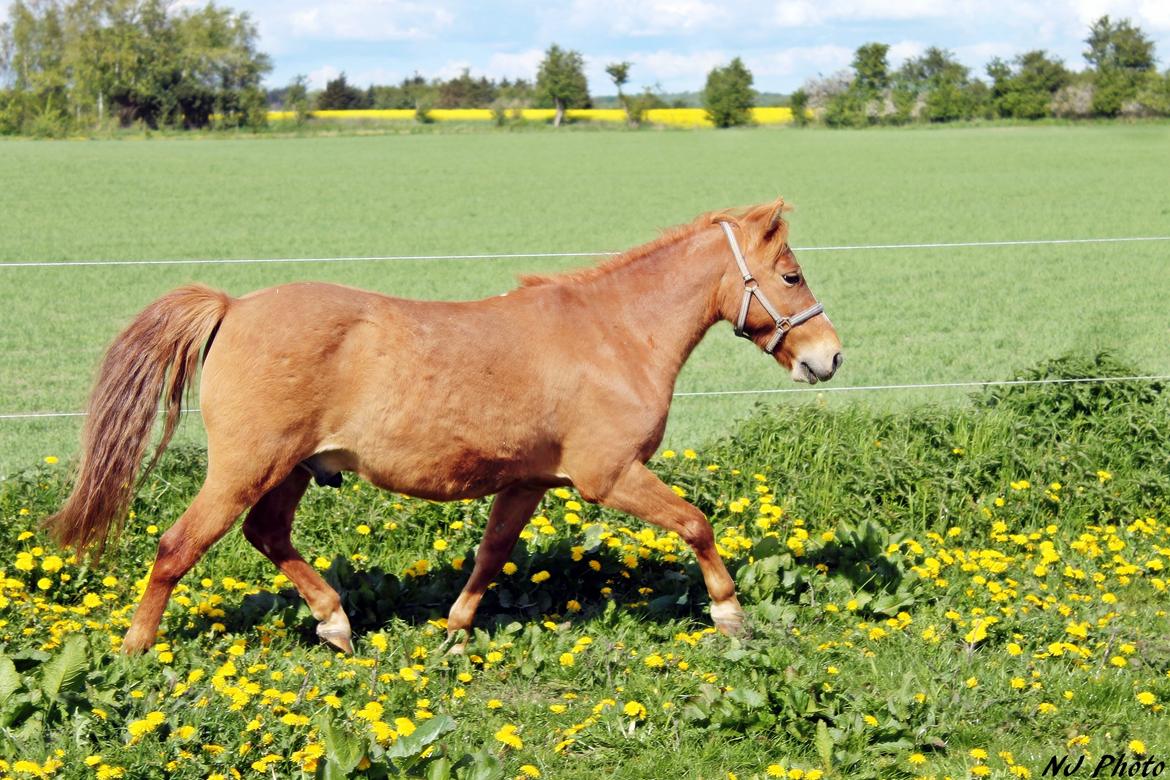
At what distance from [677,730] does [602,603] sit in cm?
153

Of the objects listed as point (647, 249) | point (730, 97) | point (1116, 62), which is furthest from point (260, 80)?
point (647, 249)

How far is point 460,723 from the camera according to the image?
4.64 m

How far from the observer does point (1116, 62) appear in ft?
260

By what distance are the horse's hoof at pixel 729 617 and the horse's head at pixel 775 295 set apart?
1131 millimetres

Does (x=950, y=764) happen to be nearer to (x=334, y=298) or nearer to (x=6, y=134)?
(x=334, y=298)

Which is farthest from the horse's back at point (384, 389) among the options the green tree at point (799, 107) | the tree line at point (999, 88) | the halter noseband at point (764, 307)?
the green tree at point (799, 107)

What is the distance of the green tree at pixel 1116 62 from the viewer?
70.7 m

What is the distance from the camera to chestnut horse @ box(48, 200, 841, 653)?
4.83m

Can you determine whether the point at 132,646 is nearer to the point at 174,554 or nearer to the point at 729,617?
the point at 174,554

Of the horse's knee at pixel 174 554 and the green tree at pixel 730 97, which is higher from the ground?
the green tree at pixel 730 97

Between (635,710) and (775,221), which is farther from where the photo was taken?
(775,221)

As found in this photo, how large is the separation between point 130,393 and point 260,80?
293 feet

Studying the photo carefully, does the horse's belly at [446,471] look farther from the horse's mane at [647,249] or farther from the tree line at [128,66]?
the tree line at [128,66]

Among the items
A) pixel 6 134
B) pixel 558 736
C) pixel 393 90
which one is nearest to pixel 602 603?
pixel 558 736
